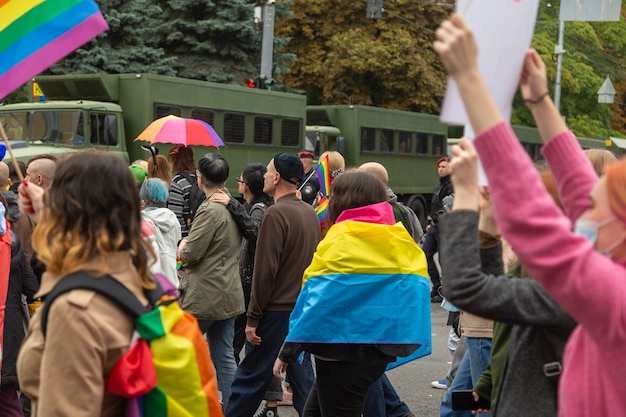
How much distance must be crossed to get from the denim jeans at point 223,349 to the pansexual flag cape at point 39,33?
3.35 metres

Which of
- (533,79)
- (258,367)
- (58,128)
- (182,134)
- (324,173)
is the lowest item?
(258,367)

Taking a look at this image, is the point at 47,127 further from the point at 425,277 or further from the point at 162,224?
the point at 425,277

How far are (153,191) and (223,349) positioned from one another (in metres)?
1.32

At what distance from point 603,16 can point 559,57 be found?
16.7m

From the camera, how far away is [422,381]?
9.18 metres

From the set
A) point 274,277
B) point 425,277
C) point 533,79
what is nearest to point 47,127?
point 274,277

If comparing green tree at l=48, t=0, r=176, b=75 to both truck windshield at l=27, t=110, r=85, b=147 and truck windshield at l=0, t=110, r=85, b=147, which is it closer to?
truck windshield at l=0, t=110, r=85, b=147

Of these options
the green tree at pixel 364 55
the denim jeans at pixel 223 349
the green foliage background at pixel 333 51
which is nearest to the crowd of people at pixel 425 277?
the denim jeans at pixel 223 349

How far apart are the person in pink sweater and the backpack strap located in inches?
44.4

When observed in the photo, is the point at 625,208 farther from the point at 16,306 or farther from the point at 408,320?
the point at 16,306

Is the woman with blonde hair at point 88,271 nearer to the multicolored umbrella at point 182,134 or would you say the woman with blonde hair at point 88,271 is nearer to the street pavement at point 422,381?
the street pavement at point 422,381

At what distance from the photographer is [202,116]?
20.3 meters

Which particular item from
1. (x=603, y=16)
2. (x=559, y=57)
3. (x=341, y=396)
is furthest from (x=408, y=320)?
(x=559, y=57)

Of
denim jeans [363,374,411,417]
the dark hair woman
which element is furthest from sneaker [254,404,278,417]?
the dark hair woman
